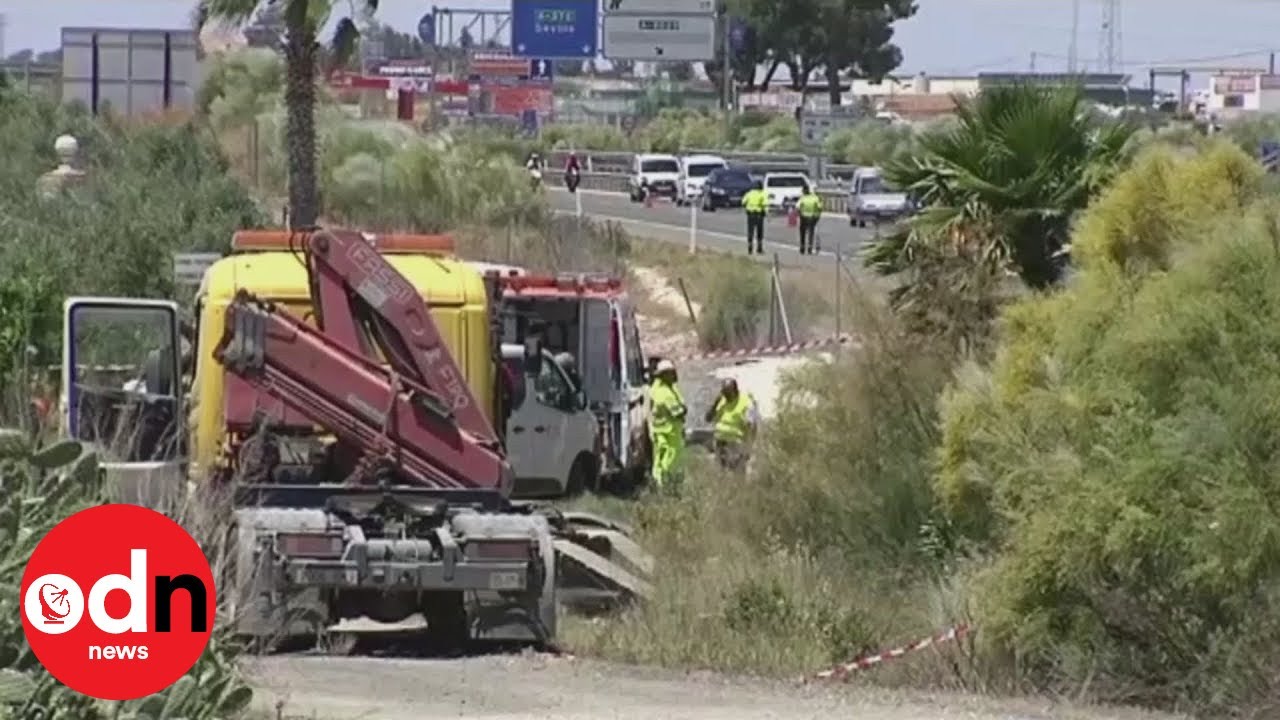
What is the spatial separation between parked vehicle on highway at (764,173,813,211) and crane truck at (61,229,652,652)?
192 feet

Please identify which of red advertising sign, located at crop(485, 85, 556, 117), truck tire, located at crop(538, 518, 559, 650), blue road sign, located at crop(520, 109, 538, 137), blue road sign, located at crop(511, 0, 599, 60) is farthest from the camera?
red advertising sign, located at crop(485, 85, 556, 117)

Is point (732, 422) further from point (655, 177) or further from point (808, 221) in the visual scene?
point (655, 177)

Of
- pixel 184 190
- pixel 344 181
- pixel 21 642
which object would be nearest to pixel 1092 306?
pixel 21 642

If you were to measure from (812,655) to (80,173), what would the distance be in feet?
70.3

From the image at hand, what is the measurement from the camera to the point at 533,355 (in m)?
24.6

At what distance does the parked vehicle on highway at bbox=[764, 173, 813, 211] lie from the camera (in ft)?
249

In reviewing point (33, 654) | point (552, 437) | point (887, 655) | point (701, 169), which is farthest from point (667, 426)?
point (701, 169)

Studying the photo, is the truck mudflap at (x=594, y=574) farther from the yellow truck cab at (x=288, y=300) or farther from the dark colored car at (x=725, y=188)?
the dark colored car at (x=725, y=188)

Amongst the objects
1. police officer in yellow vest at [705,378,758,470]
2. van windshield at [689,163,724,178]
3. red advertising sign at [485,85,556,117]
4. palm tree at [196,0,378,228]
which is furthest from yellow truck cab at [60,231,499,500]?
red advertising sign at [485,85,556,117]

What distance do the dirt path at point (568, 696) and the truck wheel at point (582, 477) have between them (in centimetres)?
1009

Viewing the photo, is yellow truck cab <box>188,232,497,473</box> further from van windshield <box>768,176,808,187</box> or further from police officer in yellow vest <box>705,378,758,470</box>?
van windshield <box>768,176,808,187</box>

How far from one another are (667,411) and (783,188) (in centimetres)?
5319

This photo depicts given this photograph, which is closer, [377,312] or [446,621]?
[446,621]

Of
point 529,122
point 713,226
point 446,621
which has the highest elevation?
point 529,122
